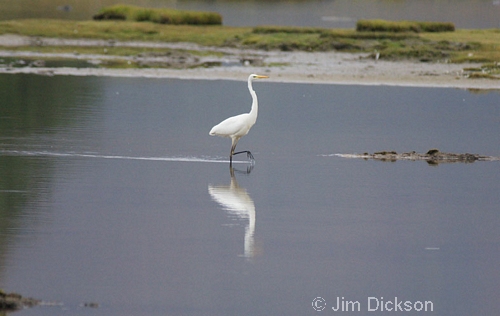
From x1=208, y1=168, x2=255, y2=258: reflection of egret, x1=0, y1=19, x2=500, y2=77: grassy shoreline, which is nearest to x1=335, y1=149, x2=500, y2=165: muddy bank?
x1=208, y1=168, x2=255, y2=258: reflection of egret

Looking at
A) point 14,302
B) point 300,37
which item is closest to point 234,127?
point 14,302

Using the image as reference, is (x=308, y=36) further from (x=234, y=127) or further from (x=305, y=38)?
(x=234, y=127)

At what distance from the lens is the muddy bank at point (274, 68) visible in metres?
28.7

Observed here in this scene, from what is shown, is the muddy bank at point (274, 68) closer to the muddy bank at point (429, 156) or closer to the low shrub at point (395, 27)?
the low shrub at point (395, 27)

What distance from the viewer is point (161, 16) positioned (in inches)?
1950

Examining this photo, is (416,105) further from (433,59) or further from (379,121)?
(433,59)

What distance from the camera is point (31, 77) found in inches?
1073

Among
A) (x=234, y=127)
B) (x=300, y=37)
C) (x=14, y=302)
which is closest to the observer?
(x=14, y=302)

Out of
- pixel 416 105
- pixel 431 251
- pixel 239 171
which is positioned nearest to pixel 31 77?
pixel 416 105

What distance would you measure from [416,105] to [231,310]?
17409mm

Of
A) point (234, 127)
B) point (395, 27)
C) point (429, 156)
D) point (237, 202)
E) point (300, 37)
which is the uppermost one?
point (395, 27)

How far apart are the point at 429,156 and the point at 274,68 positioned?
50.5 feet

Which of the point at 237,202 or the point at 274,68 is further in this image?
the point at 274,68

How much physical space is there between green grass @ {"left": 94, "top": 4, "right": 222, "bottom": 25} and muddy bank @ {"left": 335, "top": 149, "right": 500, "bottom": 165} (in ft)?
113
